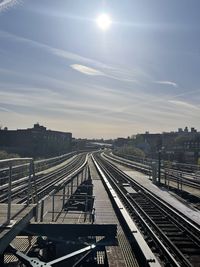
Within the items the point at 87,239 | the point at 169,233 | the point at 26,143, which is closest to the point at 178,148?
the point at 26,143

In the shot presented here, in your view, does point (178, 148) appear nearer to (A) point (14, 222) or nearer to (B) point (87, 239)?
(B) point (87, 239)

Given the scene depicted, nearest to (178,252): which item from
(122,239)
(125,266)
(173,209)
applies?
(122,239)

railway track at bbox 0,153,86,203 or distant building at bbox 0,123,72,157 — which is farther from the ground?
distant building at bbox 0,123,72,157

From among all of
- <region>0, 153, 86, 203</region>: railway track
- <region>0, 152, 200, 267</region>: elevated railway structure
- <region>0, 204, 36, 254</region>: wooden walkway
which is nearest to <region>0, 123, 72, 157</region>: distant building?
<region>0, 153, 86, 203</region>: railway track

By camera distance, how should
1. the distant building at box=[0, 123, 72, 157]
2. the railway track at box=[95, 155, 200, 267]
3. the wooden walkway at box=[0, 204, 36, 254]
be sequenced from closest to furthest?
the wooden walkway at box=[0, 204, 36, 254], the railway track at box=[95, 155, 200, 267], the distant building at box=[0, 123, 72, 157]

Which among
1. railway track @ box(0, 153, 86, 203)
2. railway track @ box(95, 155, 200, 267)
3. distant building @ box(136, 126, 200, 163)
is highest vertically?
distant building @ box(136, 126, 200, 163)

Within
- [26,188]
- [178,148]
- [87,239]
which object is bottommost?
[87,239]

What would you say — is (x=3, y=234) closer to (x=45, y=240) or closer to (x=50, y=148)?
(x=45, y=240)

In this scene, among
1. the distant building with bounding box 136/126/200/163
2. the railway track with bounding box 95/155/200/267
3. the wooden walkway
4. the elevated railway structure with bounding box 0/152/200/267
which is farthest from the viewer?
the distant building with bounding box 136/126/200/163

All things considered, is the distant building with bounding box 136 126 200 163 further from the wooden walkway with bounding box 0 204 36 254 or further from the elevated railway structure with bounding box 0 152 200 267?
the wooden walkway with bounding box 0 204 36 254

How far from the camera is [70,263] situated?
36.6ft

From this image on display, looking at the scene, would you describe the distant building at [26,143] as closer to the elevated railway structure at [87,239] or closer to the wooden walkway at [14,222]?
the elevated railway structure at [87,239]

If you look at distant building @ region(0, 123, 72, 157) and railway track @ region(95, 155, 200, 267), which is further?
distant building @ region(0, 123, 72, 157)

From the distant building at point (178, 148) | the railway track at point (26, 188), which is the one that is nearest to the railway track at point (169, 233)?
the railway track at point (26, 188)
